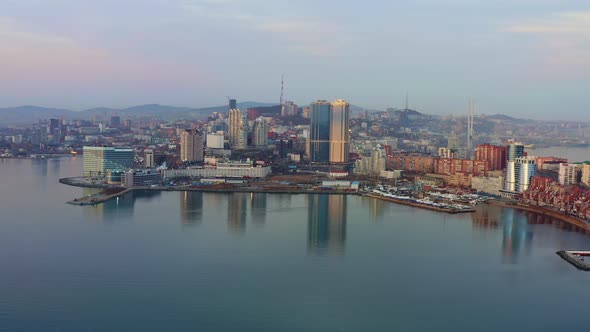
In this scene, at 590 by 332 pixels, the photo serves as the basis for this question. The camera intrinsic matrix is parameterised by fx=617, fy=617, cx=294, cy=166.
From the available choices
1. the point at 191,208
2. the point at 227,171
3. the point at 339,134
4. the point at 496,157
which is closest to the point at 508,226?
the point at 191,208

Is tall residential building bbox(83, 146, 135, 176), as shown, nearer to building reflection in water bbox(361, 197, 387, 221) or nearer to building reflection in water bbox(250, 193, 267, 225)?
building reflection in water bbox(250, 193, 267, 225)

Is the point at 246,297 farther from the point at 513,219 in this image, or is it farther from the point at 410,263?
the point at 513,219

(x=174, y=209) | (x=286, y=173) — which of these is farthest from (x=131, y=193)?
(x=286, y=173)

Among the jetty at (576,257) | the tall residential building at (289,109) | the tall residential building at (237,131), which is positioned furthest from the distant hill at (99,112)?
the jetty at (576,257)

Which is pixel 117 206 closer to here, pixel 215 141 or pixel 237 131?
pixel 215 141

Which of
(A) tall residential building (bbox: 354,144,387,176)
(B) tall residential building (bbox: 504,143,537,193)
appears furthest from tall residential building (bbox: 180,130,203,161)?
(B) tall residential building (bbox: 504,143,537,193)

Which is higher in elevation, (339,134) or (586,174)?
(339,134)

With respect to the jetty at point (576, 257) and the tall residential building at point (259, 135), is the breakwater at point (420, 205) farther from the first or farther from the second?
the tall residential building at point (259, 135)
